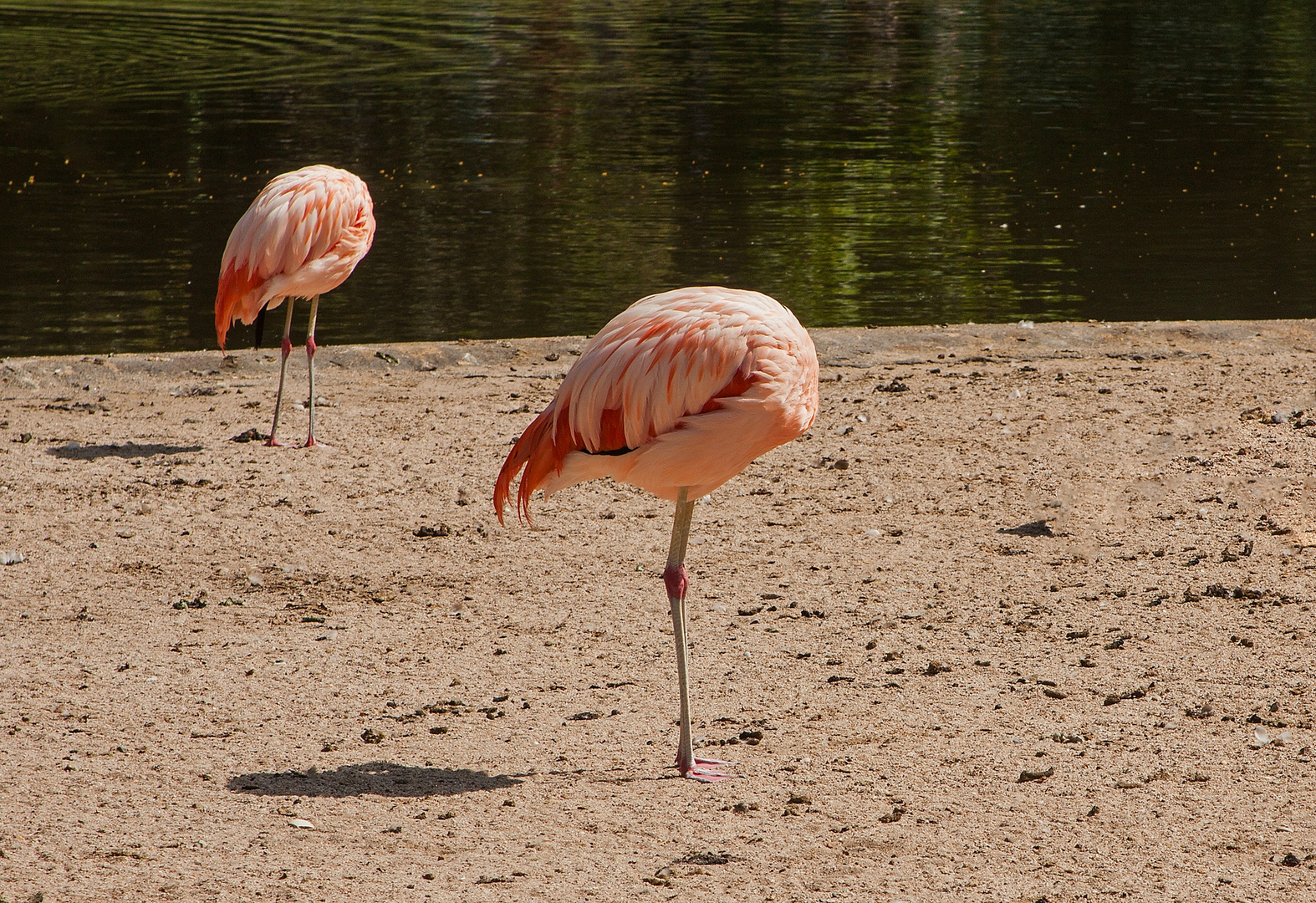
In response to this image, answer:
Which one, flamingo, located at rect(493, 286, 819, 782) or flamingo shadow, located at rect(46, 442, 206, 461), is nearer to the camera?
flamingo, located at rect(493, 286, 819, 782)

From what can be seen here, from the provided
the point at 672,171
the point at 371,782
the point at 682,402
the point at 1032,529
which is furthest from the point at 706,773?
the point at 672,171

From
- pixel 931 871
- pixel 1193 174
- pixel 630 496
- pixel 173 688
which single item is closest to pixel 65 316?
pixel 630 496

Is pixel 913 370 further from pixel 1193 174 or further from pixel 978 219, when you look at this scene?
pixel 1193 174

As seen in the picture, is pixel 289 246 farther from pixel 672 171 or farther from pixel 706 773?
pixel 672 171

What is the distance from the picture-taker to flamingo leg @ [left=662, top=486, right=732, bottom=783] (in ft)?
13.6

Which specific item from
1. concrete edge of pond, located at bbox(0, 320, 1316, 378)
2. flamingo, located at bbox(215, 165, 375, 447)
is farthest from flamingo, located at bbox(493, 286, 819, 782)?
concrete edge of pond, located at bbox(0, 320, 1316, 378)

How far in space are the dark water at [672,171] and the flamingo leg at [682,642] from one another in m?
6.20

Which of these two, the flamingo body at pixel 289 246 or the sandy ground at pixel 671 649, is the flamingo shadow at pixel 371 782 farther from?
the flamingo body at pixel 289 246

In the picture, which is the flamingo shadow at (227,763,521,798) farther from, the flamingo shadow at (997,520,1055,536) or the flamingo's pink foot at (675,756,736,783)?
the flamingo shadow at (997,520,1055,536)

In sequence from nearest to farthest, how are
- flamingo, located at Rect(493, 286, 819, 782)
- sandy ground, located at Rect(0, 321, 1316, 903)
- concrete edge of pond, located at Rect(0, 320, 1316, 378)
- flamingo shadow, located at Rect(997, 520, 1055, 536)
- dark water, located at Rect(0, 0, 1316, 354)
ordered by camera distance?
sandy ground, located at Rect(0, 321, 1316, 903) < flamingo, located at Rect(493, 286, 819, 782) < flamingo shadow, located at Rect(997, 520, 1055, 536) < concrete edge of pond, located at Rect(0, 320, 1316, 378) < dark water, located at Rect(0, 0, 1316, 354)

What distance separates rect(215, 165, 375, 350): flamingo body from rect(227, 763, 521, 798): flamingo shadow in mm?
3904

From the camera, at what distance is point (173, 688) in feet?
15.9

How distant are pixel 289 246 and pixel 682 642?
4.20 meters

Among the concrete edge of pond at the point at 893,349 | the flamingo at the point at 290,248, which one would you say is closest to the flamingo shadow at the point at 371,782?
the flamingo at the point at 290,248
